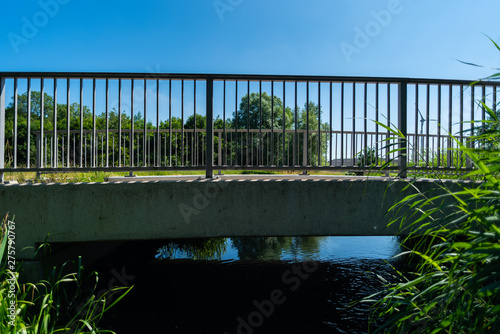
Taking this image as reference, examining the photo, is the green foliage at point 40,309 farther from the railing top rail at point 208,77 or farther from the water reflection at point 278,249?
the water reflection at point 278,249

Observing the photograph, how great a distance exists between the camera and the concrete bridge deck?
162 inches

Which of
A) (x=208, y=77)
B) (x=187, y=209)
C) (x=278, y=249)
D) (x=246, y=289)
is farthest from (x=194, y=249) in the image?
(x=208, y=77)

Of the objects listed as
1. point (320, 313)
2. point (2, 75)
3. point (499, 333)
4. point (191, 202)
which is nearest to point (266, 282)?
point (320, 313)

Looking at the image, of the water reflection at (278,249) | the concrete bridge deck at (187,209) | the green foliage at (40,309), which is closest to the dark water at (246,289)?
the water reflection at (278,249)

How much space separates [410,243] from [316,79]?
5.45m

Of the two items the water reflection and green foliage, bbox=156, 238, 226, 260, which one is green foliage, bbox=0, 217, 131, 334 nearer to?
green foliage, bbox=156, 238, 226, 260

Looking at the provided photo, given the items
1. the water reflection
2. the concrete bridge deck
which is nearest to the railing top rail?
the concrete bridge deck

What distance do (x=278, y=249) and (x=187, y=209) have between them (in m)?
4.56

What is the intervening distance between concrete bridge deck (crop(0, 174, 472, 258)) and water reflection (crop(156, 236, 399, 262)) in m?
3.04

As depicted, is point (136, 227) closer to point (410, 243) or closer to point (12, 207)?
point (12, 207)

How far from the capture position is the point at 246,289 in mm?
5242

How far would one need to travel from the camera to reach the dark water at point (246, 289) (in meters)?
4.08

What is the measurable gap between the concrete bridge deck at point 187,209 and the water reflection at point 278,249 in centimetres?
304

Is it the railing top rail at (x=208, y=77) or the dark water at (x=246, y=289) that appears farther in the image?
the railing top rail at (x=208, y=77)
